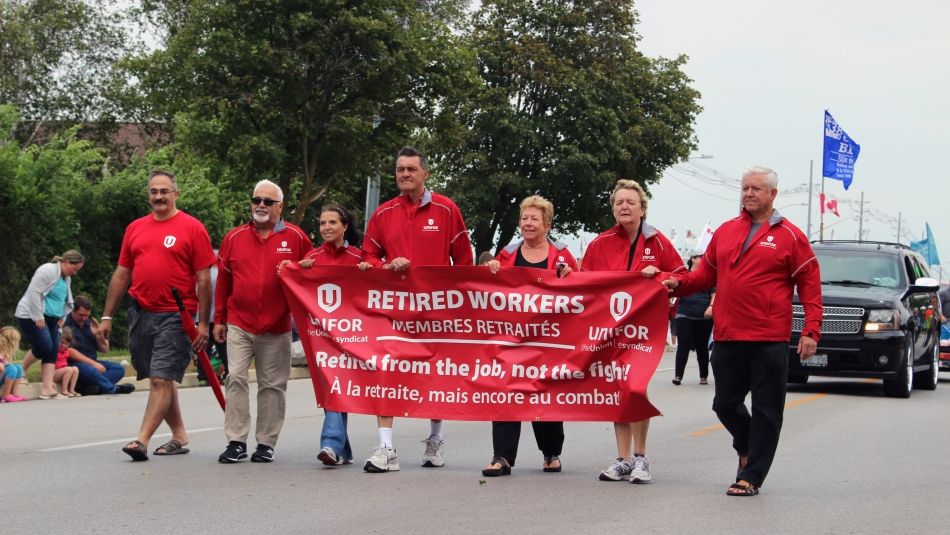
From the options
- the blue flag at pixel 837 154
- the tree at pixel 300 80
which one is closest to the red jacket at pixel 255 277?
the tree at pixel 300 80

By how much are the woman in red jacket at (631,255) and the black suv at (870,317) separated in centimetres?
836

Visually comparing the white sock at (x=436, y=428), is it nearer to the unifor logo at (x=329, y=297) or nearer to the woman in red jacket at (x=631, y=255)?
the unifor logo at (x=329, y=297)

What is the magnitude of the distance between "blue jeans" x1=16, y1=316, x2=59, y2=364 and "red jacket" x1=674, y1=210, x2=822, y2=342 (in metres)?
10.7

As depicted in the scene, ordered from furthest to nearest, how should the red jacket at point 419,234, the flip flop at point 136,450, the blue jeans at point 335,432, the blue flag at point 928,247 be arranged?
the blue flag at point 928,247, the flip flop at point 136,450, the blue jeans at point 335,432, the red jacket at point 419,234

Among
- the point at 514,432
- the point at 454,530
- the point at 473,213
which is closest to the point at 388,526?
the point at 454,530

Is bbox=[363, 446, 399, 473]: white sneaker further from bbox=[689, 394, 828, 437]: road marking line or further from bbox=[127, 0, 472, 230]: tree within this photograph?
Result: bbox=[127, 0, 472, 230]: tree

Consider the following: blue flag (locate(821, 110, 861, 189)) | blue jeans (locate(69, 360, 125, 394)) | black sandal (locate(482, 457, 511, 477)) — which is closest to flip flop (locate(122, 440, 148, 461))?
black sandal (locate(482, 457, 511, 477))

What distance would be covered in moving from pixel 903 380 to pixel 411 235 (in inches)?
412

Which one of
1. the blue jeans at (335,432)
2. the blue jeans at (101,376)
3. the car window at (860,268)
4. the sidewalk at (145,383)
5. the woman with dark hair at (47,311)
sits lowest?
the sidewalk at (145,383)

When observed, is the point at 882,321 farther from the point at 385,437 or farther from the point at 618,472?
the point at 385,437

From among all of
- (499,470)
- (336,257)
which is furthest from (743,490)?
(336,257)

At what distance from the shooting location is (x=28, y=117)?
51.5m

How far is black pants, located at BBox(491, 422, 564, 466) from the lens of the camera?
9750 millimetres

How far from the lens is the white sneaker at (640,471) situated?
9414mm
